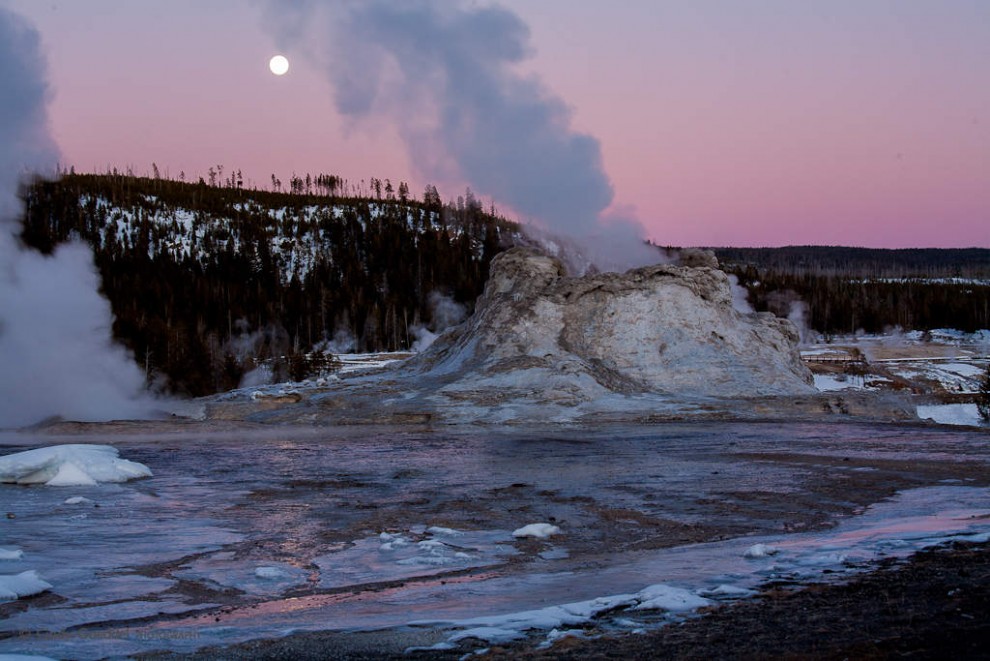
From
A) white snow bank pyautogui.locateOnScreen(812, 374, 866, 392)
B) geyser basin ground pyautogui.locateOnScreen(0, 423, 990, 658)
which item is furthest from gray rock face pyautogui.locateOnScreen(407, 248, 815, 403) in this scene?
white snow bank pyautogui.locateOnScreen(812, 374, 866, 392)

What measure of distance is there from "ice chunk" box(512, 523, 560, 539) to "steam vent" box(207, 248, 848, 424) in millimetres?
19535

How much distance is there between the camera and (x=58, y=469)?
15500 mm

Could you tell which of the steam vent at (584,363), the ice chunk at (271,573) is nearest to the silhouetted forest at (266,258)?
the steam vent at (584,363)

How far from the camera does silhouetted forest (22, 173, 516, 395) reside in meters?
92.2

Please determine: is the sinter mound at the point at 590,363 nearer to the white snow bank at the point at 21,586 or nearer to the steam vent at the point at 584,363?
the steam vent at the point at 584,363

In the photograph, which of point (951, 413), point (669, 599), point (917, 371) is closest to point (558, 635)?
point (669, 599)

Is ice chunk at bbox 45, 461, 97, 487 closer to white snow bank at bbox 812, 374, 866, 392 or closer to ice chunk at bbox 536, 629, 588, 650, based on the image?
ice chunk at bbox 536, 629, 588, 650

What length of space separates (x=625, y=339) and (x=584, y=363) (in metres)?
3.15

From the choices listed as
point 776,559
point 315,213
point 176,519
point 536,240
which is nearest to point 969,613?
point 776,559

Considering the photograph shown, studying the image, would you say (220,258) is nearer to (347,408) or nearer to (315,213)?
(315,213)

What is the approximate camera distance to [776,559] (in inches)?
326

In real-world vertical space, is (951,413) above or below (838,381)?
below

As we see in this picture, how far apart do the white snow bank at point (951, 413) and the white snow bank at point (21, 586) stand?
4165cm

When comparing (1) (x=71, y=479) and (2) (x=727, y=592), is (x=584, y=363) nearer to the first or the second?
(1) (x=71, y=479)
